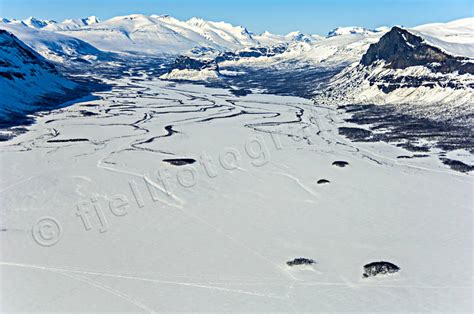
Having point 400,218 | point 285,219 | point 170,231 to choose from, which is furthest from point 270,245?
point 400,218

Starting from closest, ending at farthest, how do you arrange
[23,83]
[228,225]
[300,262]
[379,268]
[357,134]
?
[379,268] < [300,262] < [228,225] < [357,134] < [23,83]

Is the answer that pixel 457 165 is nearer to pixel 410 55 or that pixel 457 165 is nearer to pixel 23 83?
pixel 410 55

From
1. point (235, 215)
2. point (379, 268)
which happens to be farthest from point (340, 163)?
point (379, 268)

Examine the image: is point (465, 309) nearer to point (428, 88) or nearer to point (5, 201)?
point (5, 201)

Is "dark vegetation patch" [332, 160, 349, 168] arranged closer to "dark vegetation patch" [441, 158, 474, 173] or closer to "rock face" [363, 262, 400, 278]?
"dark vegetation patch" [441, 158, 474, 173]

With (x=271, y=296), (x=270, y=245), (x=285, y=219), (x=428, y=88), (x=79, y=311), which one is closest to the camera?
(x=79, y=311)

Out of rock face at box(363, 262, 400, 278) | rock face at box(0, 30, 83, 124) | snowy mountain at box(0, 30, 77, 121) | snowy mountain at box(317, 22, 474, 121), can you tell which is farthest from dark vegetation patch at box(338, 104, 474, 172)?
snowy mountain at box(0, 30, 77, 121)

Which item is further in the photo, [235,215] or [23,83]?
[23,83]
